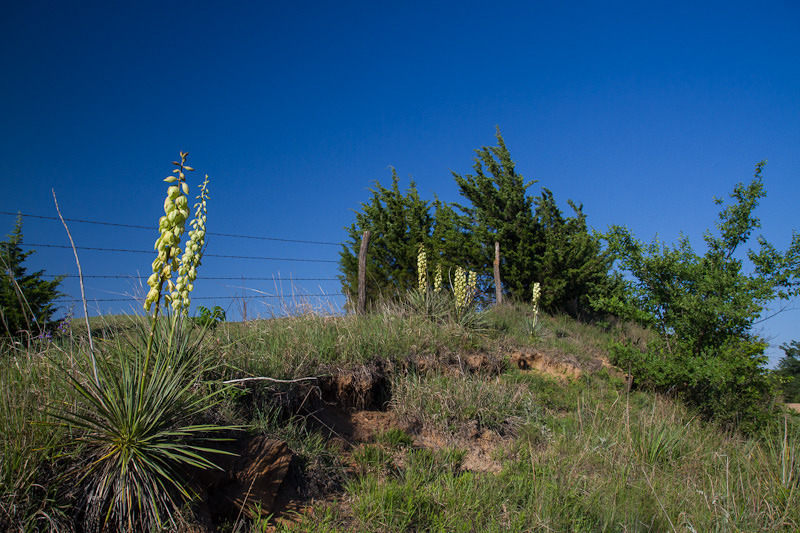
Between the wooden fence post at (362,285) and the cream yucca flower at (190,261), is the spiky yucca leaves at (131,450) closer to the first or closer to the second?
the cream yucca flower at (190,261)

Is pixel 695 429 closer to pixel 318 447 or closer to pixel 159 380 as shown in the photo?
pixel 318 447

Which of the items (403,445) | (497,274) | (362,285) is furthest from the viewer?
(497,274)

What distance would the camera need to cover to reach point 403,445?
17.5 ft

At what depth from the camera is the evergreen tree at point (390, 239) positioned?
17.1 metres

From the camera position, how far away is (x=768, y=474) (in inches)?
189

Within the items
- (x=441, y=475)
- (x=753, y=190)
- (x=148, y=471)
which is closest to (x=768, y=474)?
(x=441, y=475)

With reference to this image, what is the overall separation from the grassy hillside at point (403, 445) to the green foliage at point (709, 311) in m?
0.76

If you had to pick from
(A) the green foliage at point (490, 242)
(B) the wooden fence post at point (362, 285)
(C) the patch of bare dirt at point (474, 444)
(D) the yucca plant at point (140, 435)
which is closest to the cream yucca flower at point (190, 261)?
(D) the yucca plant at point (140, 435)

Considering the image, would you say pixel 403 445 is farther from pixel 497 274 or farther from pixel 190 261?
pixel 497 274

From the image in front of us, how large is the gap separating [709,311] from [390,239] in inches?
447

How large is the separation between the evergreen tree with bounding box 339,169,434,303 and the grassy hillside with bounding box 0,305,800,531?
30.3 ft

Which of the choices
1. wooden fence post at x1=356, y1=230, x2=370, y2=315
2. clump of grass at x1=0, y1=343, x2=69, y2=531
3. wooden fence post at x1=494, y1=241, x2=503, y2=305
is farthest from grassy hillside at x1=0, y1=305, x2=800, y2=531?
wooden fence post at x1=494, y1=241, x2=503, y2=305

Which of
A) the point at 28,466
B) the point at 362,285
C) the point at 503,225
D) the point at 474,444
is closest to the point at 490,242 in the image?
the point at 503,225

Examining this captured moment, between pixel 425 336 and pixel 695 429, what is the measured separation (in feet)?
13.5
